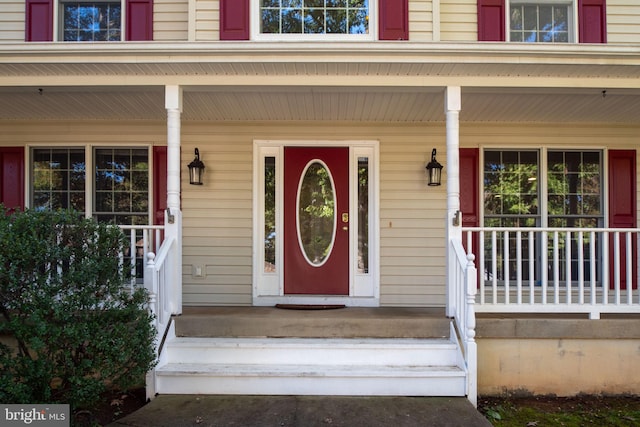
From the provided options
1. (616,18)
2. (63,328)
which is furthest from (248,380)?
(616,18)

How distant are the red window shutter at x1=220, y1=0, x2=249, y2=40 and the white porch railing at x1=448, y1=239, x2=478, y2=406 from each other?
3.16m

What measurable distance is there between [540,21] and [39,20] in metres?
5.92

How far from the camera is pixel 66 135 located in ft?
17.4

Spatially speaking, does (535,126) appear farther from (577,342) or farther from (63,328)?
(63,328)

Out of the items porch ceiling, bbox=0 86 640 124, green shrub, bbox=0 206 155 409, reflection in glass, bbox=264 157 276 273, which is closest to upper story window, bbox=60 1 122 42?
porch ceiling, bbox=0 86 640 124

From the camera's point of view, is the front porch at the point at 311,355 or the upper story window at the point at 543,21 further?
the upper story window at the point at 543,21

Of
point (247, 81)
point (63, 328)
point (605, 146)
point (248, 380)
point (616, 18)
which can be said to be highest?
point (616, 18)

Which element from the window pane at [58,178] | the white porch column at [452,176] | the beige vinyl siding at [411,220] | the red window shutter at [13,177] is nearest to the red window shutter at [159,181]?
the window pane at [58,178]

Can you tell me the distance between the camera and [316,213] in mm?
5305

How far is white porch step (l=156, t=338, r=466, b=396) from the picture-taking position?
Answer: 3.61 metres

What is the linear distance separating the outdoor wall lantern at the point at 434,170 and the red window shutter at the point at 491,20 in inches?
56.1

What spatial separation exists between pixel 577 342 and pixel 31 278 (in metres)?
4.44

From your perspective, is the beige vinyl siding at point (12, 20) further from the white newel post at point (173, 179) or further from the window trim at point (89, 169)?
the white newel post at point (173, 179)

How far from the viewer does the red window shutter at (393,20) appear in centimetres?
480
